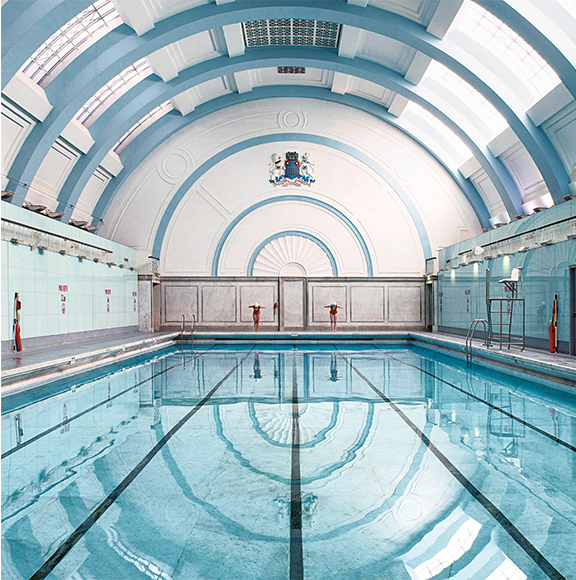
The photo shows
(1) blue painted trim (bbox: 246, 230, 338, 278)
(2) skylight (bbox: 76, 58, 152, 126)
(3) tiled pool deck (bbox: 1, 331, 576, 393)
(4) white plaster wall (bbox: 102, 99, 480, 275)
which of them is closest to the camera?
(3) tiled pool deck (bbox: 1, 331, 576, 393)

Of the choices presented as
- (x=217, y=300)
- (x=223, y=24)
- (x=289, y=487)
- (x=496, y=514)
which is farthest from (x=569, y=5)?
(x=217, y=300)

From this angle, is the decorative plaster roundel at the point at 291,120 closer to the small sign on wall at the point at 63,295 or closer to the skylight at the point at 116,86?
the skylight at the point at 116,86

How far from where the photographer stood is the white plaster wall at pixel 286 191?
1894cm

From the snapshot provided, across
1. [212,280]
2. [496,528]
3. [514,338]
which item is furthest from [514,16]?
[212,280]

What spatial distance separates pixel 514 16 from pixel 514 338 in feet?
24.7

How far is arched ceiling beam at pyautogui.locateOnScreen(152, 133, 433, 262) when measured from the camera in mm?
19047

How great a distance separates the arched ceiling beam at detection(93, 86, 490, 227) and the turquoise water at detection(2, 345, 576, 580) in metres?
12.7

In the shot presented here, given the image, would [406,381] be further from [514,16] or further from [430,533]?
[514,16]

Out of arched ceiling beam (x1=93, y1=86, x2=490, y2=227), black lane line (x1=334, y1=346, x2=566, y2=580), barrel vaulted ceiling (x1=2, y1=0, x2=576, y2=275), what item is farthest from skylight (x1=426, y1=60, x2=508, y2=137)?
black lane line (x1=334, y1=346, x2=566, y2=580)

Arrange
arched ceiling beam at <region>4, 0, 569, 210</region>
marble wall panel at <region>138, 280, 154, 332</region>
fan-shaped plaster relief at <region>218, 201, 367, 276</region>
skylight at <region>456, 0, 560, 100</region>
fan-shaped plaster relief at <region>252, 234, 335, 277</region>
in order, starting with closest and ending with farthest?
skylight at <region>456, 0, 560, 100</region>, arched ceiling beam at <region>4, 0, 569, 210</region>, marble wall panel at <region>138, 280, 154, 332</region>, fan-shaped plaster relief at <region>218, 201, 367, 276</region>, fan-shaped plaster relief at <region>252, 234, 335, 277</region>

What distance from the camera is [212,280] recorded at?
19469 millimetres

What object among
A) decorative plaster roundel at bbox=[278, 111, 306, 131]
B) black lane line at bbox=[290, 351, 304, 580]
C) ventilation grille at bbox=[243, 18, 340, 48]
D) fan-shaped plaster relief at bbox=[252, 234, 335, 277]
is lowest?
black lane line at bbox=[290, 351, 304, 580]

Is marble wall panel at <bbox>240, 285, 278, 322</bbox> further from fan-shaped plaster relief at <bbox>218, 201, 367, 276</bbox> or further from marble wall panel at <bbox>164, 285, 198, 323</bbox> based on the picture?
marble wall panel at <bbox>164, 285, 198, 323</bbox>

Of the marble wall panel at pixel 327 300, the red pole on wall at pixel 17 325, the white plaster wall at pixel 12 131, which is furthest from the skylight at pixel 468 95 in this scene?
the red pole on wall at pixel 17 325
